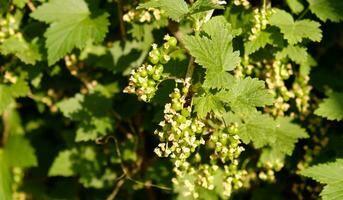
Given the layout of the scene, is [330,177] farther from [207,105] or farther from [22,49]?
[22,49]

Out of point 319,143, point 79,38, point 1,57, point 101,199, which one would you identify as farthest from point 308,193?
point 1,57

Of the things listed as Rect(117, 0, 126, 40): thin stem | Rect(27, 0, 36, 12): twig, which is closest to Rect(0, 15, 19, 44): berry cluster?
Rect(27, 0, 36, 12): twig

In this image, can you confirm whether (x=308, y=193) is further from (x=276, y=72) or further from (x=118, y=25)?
(x=118, y=25)

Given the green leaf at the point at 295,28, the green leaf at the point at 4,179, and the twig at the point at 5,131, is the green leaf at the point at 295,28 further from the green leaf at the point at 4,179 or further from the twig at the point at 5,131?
the twig at the point at 5,131

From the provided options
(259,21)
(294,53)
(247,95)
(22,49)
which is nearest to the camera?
(247,95)

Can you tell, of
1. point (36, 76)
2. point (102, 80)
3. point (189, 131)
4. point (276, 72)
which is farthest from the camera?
point (102, 80)

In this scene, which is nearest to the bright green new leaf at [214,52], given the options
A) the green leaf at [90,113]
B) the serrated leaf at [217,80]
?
the serrated leaf at [217,80]

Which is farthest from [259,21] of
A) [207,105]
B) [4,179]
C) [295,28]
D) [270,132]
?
[4,179]
